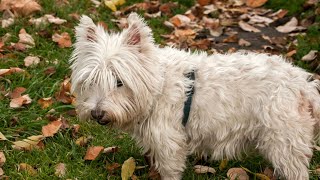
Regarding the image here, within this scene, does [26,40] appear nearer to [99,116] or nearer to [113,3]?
[113,3]

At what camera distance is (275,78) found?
12.3 ft

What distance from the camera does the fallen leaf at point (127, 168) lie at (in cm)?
418

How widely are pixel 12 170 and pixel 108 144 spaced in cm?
82

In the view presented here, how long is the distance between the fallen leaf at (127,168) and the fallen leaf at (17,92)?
55.6 inches

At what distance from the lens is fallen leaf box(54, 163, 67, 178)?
4.13m

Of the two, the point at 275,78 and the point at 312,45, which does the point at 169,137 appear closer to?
the point at 275,78

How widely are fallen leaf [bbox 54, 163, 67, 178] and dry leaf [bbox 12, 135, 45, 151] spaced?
12.7 inches

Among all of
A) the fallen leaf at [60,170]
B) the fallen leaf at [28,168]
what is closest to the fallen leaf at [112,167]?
the fallen leaf at [60,170]

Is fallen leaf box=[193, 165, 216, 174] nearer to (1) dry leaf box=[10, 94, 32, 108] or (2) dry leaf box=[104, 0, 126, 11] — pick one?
(1) dry leaf box=[10, 94, 32, 108]

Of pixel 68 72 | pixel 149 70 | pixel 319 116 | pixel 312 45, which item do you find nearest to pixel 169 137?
pixel 149 70

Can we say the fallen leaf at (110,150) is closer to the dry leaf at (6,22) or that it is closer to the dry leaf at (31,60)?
the dry leaf at (31,60)

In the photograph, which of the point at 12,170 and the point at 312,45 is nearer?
the point at 12,170

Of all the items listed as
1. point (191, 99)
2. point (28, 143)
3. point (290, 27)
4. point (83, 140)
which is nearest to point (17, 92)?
point (28, 143)

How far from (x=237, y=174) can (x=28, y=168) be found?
5.19 feet
